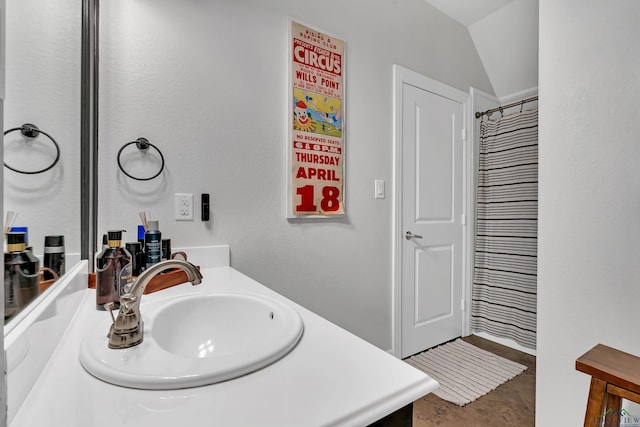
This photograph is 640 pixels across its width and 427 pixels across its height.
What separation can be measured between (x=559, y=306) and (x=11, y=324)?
5.70 ft

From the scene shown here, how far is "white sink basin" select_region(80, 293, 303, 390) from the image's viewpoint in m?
0.48

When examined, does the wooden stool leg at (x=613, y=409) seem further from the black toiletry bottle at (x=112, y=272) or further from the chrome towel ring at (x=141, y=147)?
the chrome towel ring at (x=141, y=147)

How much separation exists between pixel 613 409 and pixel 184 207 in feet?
A: 5.46

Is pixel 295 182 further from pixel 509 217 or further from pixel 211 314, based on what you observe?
pixel 509 217

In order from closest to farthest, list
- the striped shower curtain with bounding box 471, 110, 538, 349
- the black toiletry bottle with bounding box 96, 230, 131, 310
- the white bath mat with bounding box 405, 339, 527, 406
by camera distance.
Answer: the black toiletry bottle with bounding box 96, 230, 131, 310 → the white bath mat with bounding box 405, 339, 527, 406 → the striped shower curtain with bounding box 471, 110, 538, 349

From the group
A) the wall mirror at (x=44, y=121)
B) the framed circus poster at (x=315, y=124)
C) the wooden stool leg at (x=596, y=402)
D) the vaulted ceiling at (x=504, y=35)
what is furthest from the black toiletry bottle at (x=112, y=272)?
the vaulted ceiling at (x=504, y=35)

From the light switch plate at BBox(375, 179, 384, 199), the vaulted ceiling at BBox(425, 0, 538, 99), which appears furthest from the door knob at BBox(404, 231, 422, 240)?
the vaulted ceiling at BBox(425, 0, 538, 99)

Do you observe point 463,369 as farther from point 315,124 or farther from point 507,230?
point 315,124

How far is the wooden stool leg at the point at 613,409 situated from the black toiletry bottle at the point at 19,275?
1.50 metres

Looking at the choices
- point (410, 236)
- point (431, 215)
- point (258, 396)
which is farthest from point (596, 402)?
point (431, 215)

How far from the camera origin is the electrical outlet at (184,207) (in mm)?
1367

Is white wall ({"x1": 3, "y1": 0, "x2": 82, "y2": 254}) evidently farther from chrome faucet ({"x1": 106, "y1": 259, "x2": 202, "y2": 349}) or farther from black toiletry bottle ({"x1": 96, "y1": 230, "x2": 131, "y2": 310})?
chrome faucet ({"x1": 106, "y1": 259, "x2": 202, "y2": 349})

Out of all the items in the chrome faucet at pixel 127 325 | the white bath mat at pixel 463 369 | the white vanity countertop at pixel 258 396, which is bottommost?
the white bath mat at pixel 463 369

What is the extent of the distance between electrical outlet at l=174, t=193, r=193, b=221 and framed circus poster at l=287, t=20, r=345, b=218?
490 mm
